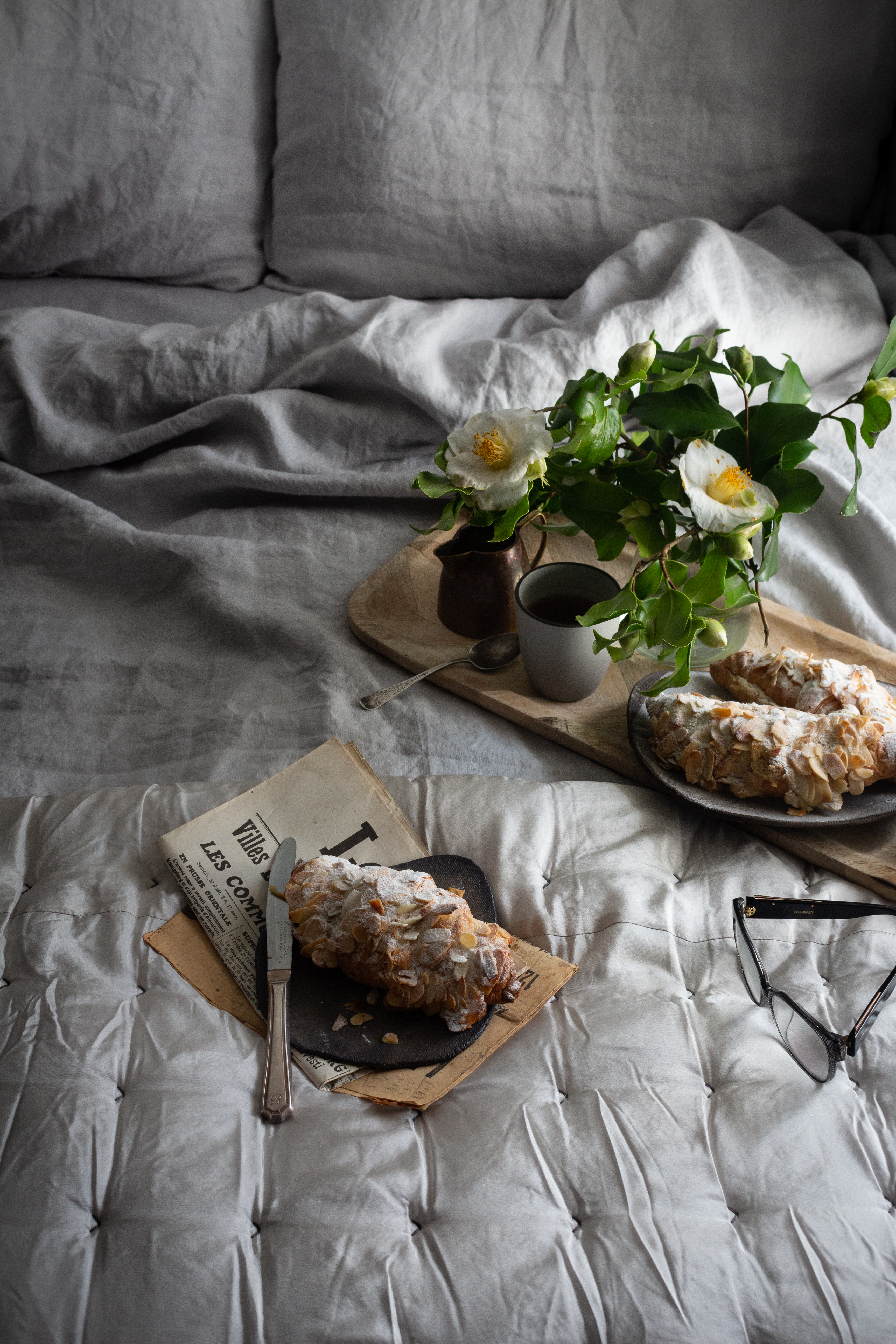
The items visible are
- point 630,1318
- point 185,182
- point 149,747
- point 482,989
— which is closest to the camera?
point 630,1318

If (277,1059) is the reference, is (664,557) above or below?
above

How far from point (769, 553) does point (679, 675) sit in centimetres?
16

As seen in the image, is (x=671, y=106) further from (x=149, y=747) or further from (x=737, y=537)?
(x=149, y=747)

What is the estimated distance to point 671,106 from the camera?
53.6 inches

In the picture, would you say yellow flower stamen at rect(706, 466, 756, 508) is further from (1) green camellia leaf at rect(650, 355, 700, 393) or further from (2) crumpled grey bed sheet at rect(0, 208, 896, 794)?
(2) crumpled grey bed sheet at rect(0, 208, 896, 794)

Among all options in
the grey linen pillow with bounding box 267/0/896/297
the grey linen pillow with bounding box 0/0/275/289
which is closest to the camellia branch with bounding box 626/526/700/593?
the grey linen pillow with bounding box 267/0/896/297

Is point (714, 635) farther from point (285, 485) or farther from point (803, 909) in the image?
point (285, 485)

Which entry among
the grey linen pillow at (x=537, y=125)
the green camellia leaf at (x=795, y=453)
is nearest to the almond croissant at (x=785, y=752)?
the green camellia leaf at (x=795, y=453)

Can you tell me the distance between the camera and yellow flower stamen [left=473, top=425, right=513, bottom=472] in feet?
2.55

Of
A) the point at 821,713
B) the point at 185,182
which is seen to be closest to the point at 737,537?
the point at 821,713

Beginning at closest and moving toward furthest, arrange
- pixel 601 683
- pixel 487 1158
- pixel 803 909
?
pixel 487 1158 → pixel 803 909 → pixel 601 683

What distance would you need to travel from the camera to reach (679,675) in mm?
740

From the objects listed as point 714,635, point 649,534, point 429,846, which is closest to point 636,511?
point 649,534

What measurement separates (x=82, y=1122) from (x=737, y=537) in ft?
2.02
